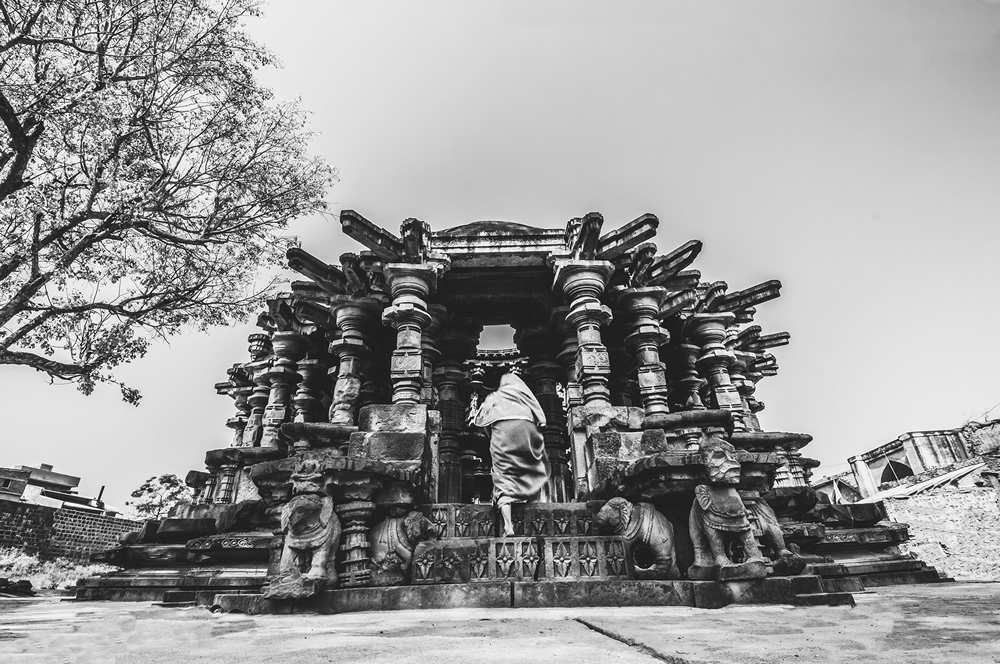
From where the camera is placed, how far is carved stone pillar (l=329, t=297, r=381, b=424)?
8.30m

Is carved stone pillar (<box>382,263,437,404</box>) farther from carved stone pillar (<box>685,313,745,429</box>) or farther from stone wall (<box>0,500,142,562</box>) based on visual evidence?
stone wall (<box>0,500,142,562</box>)

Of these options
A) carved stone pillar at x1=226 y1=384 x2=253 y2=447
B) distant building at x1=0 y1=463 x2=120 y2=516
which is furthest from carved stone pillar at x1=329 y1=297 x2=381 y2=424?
distant building at x1=0 y1=463 x2=120 y2=516

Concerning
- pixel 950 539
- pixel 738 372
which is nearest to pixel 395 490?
pixel 738 372

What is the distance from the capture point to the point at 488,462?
1175 centimetres

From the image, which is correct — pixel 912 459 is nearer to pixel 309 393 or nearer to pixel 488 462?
pixel 488 462

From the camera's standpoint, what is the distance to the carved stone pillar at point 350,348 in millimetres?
8305

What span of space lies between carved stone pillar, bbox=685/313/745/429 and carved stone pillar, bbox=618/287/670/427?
214 centimetres

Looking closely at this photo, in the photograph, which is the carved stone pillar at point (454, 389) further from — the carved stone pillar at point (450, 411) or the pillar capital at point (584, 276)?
the pillar capital at point (584, 276)

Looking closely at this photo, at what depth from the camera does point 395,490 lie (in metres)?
4.91

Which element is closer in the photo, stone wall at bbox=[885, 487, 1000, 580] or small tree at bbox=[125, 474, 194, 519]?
stone wall at bbox=[885, 487, 1000, 580]

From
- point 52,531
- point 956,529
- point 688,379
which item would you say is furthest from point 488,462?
point 52,531

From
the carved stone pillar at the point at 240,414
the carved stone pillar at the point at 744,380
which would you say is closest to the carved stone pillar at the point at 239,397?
the carved stone pillar at the point at 240,414

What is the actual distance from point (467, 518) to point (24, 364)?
6.99 m

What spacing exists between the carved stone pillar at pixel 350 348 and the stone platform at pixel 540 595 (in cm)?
424
